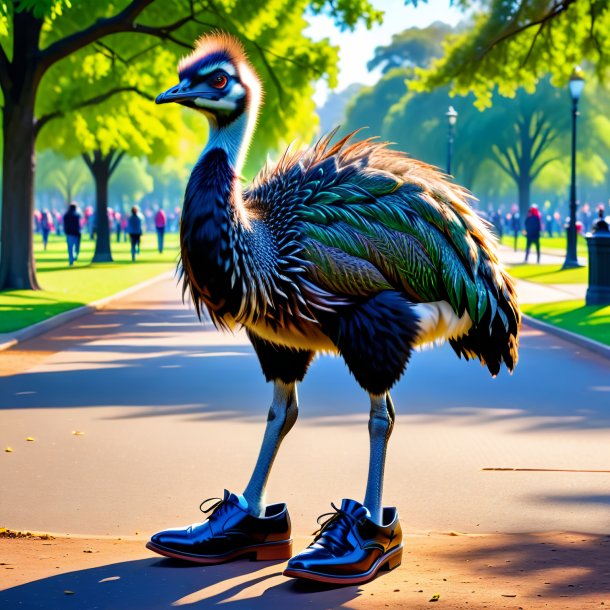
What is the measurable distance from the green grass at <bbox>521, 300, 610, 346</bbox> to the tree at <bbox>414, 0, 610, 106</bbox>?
21.8 feet

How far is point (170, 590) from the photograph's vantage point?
16.7ft

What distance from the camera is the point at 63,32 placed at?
28562 millimetres

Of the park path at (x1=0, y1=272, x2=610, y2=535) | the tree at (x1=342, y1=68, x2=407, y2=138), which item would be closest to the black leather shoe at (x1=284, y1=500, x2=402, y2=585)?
the park path at (x1=0, y1=272, x2=610, y2=535)

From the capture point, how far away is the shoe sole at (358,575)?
16.8 feet

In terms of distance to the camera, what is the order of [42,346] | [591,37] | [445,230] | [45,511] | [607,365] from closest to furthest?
[445,230], [45,511], [607,365], [42,346], [591,37]

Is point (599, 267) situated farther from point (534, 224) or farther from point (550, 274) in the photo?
point (534, 224)

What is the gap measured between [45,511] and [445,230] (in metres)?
2.73

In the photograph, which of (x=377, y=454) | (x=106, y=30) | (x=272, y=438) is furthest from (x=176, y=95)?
(x=106, y=30)

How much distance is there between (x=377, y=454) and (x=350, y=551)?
0.43 meters

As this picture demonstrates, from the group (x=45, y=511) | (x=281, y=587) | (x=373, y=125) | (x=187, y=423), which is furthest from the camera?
(x=373, y=125)

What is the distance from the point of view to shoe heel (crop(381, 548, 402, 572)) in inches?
215

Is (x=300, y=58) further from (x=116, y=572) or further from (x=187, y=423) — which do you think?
(x=116, y=572)

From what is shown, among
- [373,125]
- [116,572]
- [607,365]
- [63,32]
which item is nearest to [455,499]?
[116,572]

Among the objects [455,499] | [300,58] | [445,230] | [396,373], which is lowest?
[455,499]
